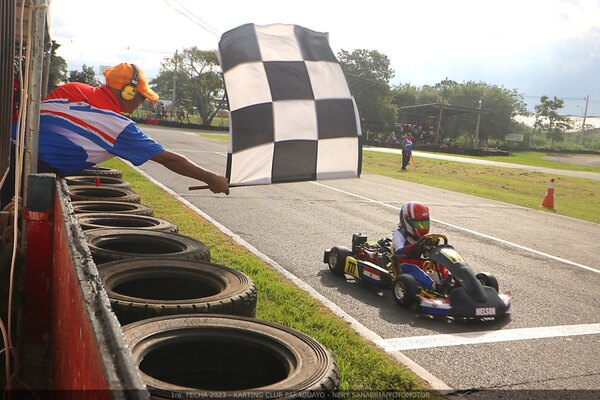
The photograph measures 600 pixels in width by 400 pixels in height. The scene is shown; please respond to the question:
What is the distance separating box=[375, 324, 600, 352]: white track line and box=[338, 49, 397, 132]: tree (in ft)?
194

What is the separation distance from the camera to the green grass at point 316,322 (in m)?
3.69

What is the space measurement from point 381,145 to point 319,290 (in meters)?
41.8

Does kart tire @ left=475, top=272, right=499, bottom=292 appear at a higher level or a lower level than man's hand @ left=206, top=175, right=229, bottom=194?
lower

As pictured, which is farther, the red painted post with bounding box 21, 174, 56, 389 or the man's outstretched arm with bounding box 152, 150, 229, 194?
the man's outstretched arm with bounding box 152, 150, 229, 194

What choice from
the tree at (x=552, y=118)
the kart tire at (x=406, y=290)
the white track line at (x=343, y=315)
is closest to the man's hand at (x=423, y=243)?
the kart tire at (x=406, y=290)

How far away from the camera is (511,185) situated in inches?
820

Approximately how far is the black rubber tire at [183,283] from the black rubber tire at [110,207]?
169cm

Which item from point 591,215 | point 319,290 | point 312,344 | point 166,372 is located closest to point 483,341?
point 319,290

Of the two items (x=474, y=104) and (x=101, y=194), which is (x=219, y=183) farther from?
(x=474, y=104)

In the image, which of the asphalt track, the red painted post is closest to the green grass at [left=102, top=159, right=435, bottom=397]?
the asphalt track

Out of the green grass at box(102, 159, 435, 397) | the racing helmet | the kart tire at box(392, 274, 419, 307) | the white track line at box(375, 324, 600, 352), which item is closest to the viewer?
the green grass at box(102, 159, 435, 397)

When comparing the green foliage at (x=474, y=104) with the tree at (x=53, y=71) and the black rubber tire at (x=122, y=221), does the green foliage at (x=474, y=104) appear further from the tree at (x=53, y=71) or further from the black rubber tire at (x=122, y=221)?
the black rubber tire at (x=122, y=221)

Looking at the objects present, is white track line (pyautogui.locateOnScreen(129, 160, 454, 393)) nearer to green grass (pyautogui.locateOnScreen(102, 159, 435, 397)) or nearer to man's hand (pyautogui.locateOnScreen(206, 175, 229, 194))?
green grass (pyautogui.locateOnScreen(102, 159, 435, 397))

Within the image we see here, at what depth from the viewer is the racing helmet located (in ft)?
19.6
